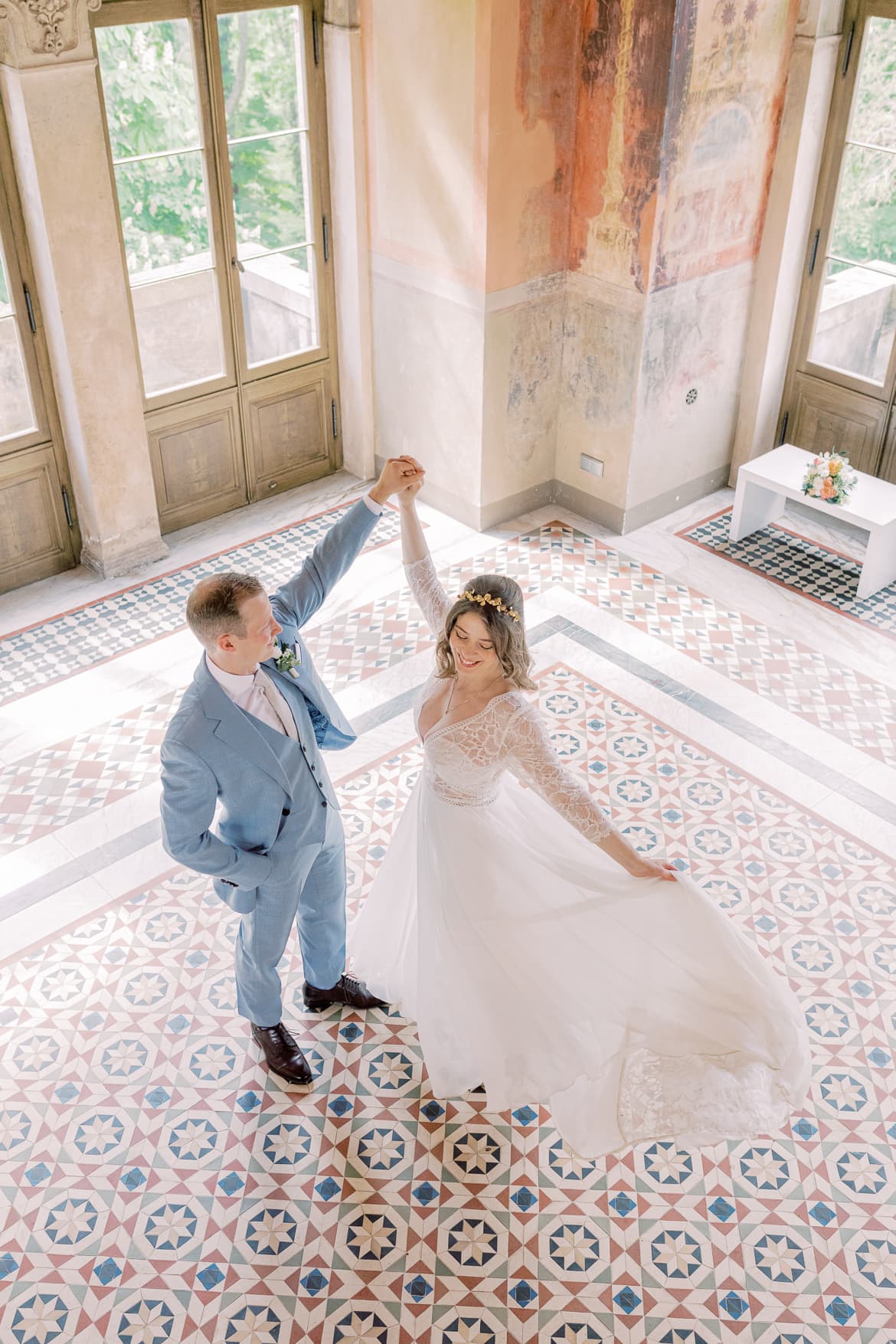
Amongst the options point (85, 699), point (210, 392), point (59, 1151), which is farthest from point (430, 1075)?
point (210, 392)

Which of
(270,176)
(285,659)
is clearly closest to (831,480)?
(270,176)

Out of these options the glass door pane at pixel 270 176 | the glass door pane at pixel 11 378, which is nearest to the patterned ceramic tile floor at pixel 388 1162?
the glass door pane at pixel 11 378

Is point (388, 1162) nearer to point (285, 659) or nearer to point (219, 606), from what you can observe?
point (285, 659)

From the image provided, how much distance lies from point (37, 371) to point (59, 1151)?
3991mm

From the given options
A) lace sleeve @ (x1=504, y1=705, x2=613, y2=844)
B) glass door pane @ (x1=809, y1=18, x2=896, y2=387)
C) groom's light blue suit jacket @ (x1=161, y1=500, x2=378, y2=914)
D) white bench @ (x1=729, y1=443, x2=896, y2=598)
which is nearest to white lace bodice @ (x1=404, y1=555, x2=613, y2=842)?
lace sleeve @ (x1=504, y1=705, x2=613, y2=844)

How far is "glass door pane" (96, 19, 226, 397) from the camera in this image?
5949 millimetres

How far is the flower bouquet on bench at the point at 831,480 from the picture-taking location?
6.62m

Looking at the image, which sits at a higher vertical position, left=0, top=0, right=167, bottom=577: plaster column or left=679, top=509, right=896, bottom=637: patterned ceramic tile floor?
left=0, top=0, right=167, bottom=577: plaster column

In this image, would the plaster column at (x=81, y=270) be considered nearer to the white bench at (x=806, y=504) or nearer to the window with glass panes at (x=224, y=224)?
the window with glass panes at (x=224, y=224)

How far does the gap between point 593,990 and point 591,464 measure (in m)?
4.24

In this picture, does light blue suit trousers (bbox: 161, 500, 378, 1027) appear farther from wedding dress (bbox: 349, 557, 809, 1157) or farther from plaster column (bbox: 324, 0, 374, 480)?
plaster column (bbox: 324, 0, 374, 480)

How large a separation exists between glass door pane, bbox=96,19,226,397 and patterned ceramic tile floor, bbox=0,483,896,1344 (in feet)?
8.75

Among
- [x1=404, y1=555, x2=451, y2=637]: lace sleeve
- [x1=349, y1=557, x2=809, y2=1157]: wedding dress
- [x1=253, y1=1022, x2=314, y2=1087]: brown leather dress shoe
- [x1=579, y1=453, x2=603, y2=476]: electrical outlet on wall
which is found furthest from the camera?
[x1=579, y1=453, x2=603, y2=476]: electrical outlet on wall

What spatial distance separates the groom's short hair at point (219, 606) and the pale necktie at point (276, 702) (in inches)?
10.1
